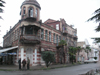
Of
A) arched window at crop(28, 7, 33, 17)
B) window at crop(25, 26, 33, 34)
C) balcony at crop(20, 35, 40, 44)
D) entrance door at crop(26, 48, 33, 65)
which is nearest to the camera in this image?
balcony at crop(20, 35, 40, 44)

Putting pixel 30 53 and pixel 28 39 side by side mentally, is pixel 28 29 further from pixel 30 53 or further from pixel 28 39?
pixel 30 53

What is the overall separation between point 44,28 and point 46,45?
411cm

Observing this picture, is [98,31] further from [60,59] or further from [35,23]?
[60,59]

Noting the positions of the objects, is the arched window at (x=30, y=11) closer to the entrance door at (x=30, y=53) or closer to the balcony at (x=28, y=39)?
the balcony at (x=28, y=39)

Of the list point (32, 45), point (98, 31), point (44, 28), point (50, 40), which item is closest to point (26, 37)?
point (32, 45)

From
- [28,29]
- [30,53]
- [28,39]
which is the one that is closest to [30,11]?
[28,29]

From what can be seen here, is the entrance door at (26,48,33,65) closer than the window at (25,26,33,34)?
Yes

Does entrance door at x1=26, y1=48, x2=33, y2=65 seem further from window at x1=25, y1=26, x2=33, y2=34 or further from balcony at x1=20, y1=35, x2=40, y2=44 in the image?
window at x1=25, y1=26, x2=33, y2=34

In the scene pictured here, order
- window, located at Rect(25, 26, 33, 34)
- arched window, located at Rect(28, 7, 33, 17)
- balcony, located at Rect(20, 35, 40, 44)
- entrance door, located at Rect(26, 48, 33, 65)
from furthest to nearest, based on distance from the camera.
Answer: arched window, located at Rect(28, 7, 33, 17)
window, located at Rect(25, 26, 33, 34)
entrance door, located at Rect(26, 48, 33, 65)
balcony, located at Rect(20, 35, 40, 44)

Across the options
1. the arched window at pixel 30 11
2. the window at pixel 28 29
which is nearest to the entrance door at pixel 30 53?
the window at pixel 28 29

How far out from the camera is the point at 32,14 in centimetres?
2417

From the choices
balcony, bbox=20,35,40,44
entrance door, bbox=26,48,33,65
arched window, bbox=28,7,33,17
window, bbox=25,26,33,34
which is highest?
arched window, bbox=28,7,33,17

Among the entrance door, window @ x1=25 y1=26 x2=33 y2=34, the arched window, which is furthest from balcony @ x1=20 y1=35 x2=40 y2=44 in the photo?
the arched window

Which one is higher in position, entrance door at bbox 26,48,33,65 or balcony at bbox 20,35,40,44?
balcony at bbox 20,35,40,44
